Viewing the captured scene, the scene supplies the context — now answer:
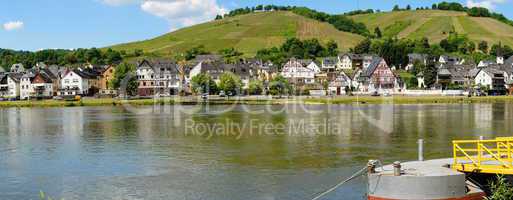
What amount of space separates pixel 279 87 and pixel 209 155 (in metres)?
105

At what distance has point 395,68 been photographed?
18475 cm

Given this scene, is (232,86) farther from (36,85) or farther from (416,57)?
(416,57)

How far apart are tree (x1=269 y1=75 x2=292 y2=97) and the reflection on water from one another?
249 feet

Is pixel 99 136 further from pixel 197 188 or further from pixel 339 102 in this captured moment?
pixel 339 102

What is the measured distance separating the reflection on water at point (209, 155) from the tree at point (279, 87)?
249 feet

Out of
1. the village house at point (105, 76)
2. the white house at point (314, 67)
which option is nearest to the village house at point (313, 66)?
the white house at point (314, 67)

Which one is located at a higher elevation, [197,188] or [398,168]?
[398,168]

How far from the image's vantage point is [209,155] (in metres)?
36.6

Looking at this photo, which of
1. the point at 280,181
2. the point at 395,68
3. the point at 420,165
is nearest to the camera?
the point at 420,165

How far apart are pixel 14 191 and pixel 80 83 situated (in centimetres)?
12664

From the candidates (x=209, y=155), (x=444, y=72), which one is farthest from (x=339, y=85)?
(x=209, y=155)

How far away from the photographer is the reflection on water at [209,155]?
85.5 feet

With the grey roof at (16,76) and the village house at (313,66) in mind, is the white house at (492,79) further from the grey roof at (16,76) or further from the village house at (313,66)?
the grey roof at (16,76)

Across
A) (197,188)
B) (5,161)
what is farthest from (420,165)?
(5,161)
